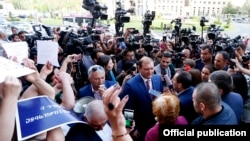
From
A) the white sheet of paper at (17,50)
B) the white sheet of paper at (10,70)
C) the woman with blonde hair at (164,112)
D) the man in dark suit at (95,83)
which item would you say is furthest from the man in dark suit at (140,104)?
the white sheet of paper at (10,70)

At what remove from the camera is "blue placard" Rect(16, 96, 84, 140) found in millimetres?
1197

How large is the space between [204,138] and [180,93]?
1.21 m

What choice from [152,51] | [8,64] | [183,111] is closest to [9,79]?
[8,64]

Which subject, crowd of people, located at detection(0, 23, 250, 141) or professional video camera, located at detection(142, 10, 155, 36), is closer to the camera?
crowd of people, located at detection(0, 23, 250, 141)

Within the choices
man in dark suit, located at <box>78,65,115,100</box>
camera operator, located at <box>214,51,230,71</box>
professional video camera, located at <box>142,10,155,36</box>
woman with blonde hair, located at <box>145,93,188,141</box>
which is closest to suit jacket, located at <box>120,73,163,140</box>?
man in dark suit, located at <box>78,65,115,100</box>

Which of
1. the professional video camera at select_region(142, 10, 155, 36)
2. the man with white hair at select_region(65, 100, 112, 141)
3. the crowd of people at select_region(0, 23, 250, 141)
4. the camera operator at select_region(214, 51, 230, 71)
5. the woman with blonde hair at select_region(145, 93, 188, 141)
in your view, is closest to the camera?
the crowd of people at select_region(0, 23, 250, 141)

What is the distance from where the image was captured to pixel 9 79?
3.77 ft

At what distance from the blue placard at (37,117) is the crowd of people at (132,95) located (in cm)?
5

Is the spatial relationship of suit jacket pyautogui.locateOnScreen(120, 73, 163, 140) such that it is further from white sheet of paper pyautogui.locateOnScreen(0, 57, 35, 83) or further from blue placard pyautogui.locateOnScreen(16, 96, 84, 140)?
white sheet of paper pyautogui.locateOnScreen(0, 57, 35, 83)

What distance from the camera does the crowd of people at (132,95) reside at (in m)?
1.13

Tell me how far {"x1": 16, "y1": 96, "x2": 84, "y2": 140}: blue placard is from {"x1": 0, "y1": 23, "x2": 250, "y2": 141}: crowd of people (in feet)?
0.16

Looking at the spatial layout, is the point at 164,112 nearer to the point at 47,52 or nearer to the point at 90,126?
the point at 90,126

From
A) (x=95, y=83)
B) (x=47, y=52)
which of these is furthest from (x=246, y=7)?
(x=47, y=52)

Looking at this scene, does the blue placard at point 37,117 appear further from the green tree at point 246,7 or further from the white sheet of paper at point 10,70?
the green tree at point 246,7
